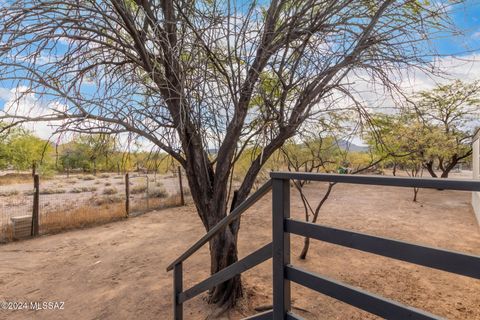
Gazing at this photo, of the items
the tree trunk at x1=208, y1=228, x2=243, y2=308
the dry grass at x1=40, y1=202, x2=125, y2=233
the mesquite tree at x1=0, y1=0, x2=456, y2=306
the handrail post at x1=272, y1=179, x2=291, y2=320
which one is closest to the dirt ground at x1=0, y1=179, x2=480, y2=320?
the tree trunk at x1=208, y1=228, x2=243, y2=308

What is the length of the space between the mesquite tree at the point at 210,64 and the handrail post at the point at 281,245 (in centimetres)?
109

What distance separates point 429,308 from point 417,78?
2677 millimetres

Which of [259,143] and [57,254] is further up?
[259,143]

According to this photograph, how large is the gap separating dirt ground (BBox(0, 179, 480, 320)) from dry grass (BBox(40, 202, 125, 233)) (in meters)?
0.43

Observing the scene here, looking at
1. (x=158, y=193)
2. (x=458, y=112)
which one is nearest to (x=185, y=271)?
(x=158, y=193)

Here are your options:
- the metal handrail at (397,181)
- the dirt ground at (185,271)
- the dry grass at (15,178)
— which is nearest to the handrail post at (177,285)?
the dirt ground at (185,271)

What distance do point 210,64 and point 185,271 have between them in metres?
3.31

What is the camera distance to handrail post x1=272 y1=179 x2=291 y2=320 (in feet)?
4.16

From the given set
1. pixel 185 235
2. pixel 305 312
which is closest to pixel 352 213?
pixel 185 235

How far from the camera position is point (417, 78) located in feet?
9.14

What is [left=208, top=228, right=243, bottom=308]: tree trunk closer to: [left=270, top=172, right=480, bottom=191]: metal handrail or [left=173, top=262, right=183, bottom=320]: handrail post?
[left=173, top=262, right=183, bottom=320]: handrail post

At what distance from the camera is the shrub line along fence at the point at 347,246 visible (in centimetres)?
80

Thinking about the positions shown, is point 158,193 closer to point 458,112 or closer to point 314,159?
point 314,159

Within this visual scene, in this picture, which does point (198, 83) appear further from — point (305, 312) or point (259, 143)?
point (305, 312)
